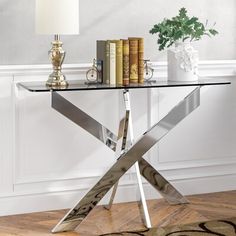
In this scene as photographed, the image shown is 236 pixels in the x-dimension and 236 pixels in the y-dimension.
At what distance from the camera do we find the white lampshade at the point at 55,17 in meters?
3.19

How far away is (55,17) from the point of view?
126 inches

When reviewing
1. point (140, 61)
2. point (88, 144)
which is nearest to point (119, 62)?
point (140, 61)

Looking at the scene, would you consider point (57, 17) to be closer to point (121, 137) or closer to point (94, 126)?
point (94, 126)

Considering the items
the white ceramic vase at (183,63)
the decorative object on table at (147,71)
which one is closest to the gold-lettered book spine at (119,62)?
the decorative object on table at (147,71)

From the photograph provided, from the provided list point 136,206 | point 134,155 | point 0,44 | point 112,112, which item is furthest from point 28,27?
point 136,206

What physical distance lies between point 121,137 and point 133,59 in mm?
443

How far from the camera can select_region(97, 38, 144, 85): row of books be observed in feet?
11.0

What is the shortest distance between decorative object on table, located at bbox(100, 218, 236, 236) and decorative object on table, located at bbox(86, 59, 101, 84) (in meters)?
0.83

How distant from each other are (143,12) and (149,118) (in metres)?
0.65

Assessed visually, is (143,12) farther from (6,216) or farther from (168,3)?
(6,216)

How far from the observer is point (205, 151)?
4.05 meters

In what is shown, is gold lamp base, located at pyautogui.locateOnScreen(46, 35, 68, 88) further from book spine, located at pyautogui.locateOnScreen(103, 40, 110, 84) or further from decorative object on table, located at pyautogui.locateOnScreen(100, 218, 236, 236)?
decorative object on table, located at pyautogui.locateOnScreen(100, 218, 236, 236)

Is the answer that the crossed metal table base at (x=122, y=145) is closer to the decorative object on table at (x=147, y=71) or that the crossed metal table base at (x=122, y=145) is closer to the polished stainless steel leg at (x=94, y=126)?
the polished stainless steel leg at (x=94, y=126)

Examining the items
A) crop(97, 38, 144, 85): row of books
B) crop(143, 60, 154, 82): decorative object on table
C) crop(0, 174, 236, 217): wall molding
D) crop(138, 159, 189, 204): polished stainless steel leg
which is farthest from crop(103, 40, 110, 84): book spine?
crop(0, 174, 236, 217): wall molding
